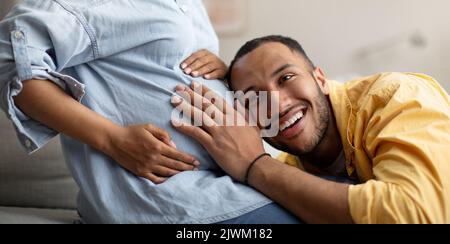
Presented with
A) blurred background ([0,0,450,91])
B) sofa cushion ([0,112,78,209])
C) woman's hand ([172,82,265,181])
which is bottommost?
sofa cushion ([0,112,78,209])

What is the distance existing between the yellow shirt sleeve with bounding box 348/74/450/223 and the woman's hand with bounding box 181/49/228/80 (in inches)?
13.9

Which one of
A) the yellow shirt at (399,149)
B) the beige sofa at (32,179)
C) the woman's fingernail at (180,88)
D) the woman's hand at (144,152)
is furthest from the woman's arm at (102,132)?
the beige sofa at (32,179)

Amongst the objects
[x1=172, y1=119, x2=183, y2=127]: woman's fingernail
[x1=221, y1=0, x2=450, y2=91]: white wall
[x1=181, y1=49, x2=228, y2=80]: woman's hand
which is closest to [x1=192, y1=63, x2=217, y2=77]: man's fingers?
[x1=181, y1=49, x2=228, y2=80]: woman's hand

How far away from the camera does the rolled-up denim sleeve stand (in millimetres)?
859

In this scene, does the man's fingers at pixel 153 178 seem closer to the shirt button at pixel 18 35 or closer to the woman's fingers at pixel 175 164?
the woman's fingers at pixel 175 164

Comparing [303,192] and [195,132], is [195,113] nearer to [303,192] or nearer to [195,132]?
[195,132]

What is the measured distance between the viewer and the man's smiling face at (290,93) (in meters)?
1.04

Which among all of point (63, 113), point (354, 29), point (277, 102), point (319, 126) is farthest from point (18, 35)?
point (354, 29)

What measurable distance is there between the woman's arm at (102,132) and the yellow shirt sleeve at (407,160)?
1.16 feet

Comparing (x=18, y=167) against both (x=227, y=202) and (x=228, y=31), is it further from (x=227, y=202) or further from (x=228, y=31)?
(x=228, y=31)

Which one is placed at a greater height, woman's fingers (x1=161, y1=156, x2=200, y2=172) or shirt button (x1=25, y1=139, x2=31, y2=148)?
woman's fingers (x1=161, y1=156, x2=200, y2=172)

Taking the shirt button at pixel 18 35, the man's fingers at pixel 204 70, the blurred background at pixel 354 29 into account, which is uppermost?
the shirt button at pixel 18 35

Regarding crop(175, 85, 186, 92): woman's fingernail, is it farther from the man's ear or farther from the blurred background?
the blurred background

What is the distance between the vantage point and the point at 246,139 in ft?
3.22
